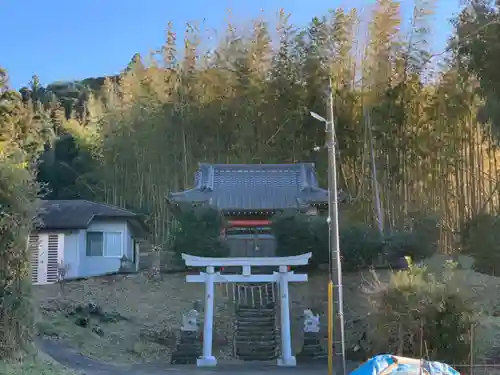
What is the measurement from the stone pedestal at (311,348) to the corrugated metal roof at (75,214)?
321 inches

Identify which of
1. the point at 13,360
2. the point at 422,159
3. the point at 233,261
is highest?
the point at 422,159

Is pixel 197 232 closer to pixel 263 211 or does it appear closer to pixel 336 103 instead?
pixel 263 211

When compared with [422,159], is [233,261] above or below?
below

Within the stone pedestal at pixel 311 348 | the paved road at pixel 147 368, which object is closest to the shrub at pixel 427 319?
the paved road at pixel 147 368

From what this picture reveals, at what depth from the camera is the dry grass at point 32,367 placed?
6.88 m

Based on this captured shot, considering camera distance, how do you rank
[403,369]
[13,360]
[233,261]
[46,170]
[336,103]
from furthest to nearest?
[46,170] → [336,103] → [233,261] → [13,360] → [403,369]

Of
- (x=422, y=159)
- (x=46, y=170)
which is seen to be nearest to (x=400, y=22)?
(x=422, y=159)

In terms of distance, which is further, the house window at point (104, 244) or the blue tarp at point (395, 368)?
the house window at point (104, 244)

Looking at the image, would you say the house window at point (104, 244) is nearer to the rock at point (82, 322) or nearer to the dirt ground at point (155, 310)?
the dirt ground at point (155, 310)

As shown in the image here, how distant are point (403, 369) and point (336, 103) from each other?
40.6ft

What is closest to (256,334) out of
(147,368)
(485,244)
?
(147,368)

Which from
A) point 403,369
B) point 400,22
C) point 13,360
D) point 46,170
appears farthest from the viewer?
point 46,170

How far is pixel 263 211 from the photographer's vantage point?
15727 millimetres

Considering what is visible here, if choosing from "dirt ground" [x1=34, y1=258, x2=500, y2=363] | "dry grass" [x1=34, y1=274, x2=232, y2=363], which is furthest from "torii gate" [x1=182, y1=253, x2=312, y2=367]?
"dry grass" [x1=34, y1=274, x2=232, y2=363]
